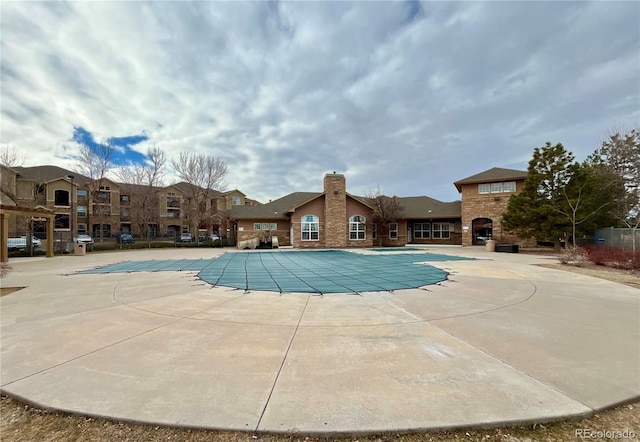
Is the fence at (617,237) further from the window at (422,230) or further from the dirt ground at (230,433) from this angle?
the dirt ground at (230,433)

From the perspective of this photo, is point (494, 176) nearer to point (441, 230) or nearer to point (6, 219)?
point (441, 230)

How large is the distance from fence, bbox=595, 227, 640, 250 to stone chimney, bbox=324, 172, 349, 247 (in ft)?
59.1

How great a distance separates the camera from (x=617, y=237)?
1756 centimetres

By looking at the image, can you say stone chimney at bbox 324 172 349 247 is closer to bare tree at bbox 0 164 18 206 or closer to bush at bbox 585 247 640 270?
bush at bbox 585 247 640 270

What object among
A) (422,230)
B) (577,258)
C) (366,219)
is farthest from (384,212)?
(577,258)

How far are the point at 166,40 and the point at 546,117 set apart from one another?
21509 mm

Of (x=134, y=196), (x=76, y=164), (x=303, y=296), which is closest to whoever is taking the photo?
(x=303, y=296)

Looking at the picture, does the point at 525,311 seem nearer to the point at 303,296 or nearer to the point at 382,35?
the point at 303,296

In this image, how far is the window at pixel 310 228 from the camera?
26766 millimetres

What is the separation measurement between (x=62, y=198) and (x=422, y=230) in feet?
Result: 165

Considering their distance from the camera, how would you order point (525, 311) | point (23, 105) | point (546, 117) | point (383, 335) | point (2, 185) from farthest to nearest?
point (2, 185) < point (546, 117) < point (23, 105) < point (525, 311) < point (383, 335)

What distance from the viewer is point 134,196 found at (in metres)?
35.8

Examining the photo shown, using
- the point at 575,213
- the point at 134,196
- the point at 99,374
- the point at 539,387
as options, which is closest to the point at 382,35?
the point at 539,387

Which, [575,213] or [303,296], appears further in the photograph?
[575,213]
